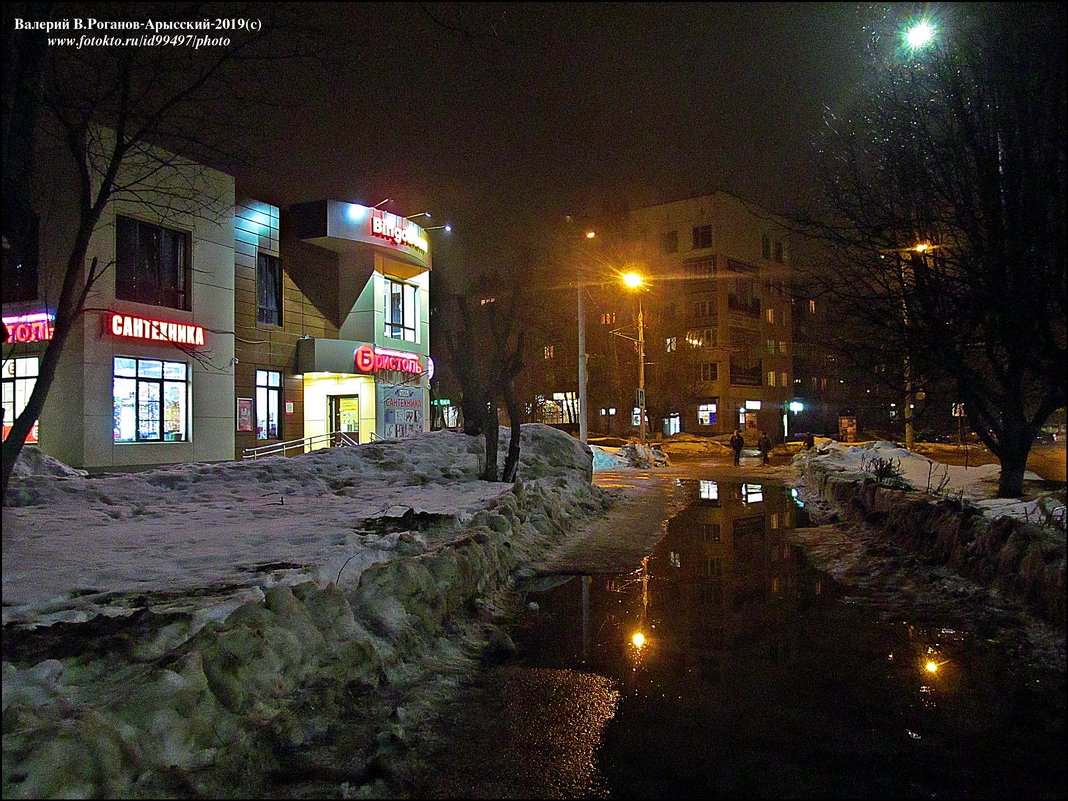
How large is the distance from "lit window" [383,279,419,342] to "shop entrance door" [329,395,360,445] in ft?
11.0

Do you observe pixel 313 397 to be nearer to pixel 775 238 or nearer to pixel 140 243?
pixel 140 243

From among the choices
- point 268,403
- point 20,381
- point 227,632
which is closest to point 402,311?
point 268,403

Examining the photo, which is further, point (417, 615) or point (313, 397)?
point (313, 397)

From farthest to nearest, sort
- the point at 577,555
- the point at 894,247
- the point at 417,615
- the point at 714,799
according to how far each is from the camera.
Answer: the point at 577,555 → the point at 894,247 → the point at 417,615 → the point at 714,799

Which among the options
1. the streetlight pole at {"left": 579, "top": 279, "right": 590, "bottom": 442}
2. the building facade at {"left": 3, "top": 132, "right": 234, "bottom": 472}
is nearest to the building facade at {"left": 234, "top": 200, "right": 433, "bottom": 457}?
the building facade at {"left": 3, "top": 132, "right": 234, "bottom": 472}

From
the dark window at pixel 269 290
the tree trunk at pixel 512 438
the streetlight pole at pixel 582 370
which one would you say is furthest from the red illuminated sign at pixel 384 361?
the tree trunk at pixel 512 438

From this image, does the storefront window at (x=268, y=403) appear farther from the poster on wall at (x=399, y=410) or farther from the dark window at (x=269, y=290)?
the poster on wall at (x=399, y=410)

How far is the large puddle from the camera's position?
3.66 metres

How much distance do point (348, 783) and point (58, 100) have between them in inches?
254

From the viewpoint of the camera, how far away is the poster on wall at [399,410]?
31.1m

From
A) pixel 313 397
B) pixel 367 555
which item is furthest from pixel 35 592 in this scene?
pixel 313 397

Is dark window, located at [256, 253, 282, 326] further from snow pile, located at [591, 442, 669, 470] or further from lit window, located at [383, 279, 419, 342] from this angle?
snow pile, located at [591, 442, 669, 470]

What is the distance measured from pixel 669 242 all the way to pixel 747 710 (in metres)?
60.7

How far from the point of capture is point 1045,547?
6.34m
